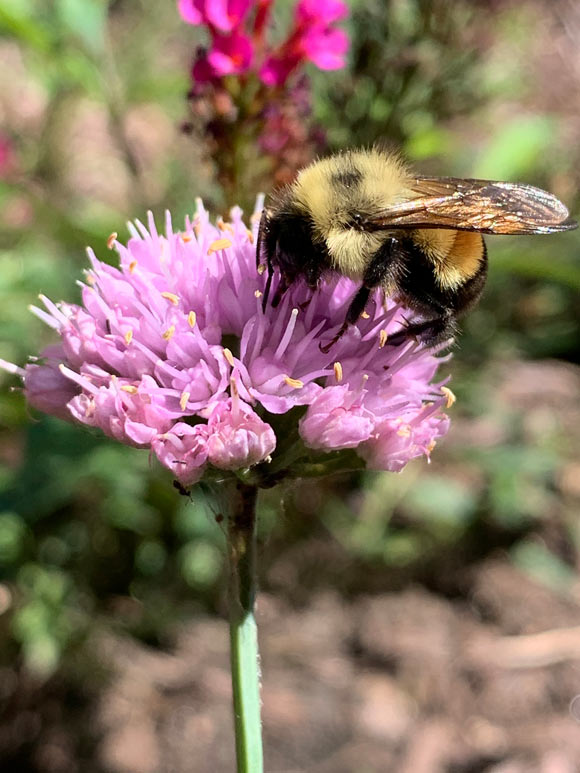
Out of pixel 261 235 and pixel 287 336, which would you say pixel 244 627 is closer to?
pixel 287 336

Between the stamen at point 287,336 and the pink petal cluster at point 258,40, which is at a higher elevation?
the pink petal cluster at point 258,40

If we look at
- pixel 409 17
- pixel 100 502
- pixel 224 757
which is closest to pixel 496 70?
pixel 409 17

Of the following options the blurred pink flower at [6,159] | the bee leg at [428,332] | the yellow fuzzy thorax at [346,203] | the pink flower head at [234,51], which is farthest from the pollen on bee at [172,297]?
the blurred pink flower at [6,159]

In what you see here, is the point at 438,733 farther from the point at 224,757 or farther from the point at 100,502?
the point at 100,502

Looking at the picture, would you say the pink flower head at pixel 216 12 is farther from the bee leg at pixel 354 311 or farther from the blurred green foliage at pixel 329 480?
the bee leg at pixel 354 311

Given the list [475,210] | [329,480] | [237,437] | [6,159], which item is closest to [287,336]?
[237,437]

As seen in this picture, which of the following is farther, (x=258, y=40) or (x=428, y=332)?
(x=258, y=40)
